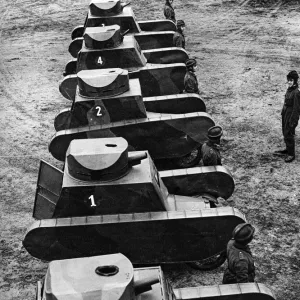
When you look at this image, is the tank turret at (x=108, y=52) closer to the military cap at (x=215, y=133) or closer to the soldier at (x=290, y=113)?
the soldier at (x=290, y=113)

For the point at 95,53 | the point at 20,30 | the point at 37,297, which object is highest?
the point at 37,297

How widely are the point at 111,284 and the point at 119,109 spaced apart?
6314 mm

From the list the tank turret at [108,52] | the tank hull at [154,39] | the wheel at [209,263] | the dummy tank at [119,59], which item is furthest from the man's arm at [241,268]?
the tank hull at [154,39]

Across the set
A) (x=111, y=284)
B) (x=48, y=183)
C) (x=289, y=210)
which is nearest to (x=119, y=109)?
(x=48, y=183)

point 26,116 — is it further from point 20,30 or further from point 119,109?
point 20,30

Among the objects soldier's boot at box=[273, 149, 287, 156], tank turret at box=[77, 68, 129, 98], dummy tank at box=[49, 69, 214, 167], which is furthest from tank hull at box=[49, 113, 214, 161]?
soldier's boot at box=[273, 149, 287, 156]

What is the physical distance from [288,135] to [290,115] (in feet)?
1.49

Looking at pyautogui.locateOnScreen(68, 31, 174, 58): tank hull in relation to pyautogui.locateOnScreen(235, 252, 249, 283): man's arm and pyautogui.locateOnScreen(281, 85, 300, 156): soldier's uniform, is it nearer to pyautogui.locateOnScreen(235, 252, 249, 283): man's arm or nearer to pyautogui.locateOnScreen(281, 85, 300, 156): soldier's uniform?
pyautogui.locateOnScreen(281, 85, 300, 156): soldier's uniform

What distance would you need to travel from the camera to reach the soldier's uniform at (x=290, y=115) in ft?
40.7

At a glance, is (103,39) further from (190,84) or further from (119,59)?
(190,84)

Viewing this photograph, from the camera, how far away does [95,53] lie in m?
15.0

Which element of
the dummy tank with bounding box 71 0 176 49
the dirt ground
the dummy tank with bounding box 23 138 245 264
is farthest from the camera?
the dummy tank with bounding box 71 0 176 49

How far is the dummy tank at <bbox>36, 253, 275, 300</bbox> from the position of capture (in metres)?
6.33

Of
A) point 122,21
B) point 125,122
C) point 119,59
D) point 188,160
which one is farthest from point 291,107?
point 122,21
